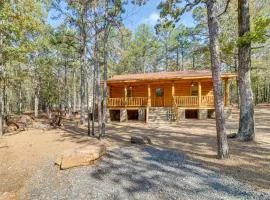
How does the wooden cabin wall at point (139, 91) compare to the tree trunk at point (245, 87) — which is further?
the wooden cabin wall at point (139, 91)

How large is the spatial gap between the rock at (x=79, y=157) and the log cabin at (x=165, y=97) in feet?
37.3

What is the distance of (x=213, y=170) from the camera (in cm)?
757

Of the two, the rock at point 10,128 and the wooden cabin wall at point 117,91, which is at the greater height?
the wooden cabin wall at point 117,91

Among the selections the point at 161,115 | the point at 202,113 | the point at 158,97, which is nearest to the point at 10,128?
the point at 161,115

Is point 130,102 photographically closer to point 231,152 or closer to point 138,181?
point 231,152

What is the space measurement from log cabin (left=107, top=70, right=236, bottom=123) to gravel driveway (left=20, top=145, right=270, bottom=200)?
11.6m

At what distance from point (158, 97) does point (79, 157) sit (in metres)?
16.5

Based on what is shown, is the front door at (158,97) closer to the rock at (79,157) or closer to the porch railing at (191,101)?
the porch railing at (191,101)

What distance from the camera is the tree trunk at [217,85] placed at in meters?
8.59

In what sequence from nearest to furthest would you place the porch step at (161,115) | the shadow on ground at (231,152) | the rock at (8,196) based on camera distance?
the rock at (8,196) → the shadow on ground at (231,152) → the porch step at (161,115)

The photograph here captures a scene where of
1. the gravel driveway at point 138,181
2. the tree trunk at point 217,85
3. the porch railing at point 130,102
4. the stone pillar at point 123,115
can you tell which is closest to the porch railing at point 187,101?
the porch railing at point 130,102

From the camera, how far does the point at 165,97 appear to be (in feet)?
79.8

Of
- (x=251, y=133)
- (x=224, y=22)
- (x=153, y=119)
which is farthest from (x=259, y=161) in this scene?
(x=224, y=22)

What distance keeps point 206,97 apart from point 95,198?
17239 millimetres
